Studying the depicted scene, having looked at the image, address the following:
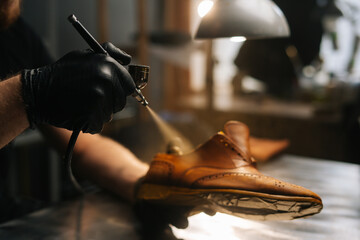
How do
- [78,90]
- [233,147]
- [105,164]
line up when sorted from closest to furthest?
[78,90] → [233,147] → [105,164]

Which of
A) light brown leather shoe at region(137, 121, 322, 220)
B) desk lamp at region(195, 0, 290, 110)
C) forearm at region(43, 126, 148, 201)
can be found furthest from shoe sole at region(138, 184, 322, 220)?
desk lamp at region(195, 0, 290, 110)

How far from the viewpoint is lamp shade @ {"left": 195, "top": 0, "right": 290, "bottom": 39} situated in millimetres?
689

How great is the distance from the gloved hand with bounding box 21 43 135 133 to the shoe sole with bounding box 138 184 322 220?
204 mm

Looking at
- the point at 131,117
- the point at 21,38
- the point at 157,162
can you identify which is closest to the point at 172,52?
the point at 131,117

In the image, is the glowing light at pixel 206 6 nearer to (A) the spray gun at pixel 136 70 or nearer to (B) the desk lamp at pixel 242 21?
(B) the desk lamp at pixel 242 21

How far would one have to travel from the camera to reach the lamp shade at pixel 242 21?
2.26 ft

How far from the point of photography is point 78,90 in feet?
1.47

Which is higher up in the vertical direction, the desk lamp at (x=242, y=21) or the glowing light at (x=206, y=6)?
the glowing light at (x=206, y=6)

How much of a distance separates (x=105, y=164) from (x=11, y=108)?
392mm

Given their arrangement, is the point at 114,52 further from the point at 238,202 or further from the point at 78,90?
the point at 238,202

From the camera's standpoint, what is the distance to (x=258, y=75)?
92.8 inches

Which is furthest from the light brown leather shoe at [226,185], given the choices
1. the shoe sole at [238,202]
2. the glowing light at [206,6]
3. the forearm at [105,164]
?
the glowing light at [206,6]

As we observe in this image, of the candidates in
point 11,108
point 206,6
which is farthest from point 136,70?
point 206,6

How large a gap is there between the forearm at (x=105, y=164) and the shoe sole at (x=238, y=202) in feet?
0.62
